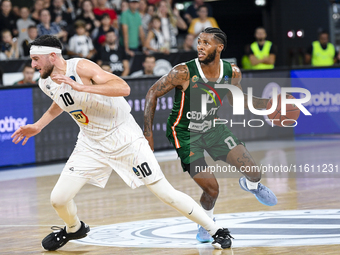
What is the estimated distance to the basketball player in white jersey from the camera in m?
5.56

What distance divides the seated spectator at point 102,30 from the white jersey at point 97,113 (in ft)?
27.2

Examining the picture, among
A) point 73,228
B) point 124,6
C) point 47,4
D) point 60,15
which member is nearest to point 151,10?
point 124,6

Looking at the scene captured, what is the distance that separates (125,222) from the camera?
7273 mm

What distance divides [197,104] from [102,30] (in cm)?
811

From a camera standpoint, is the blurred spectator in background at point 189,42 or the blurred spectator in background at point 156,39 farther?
the blurred spectator in background at point 189,42

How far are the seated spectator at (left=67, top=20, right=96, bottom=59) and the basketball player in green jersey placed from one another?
294 inches

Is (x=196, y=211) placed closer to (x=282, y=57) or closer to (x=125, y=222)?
(x=125, y=222)

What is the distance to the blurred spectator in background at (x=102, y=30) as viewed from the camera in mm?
13852

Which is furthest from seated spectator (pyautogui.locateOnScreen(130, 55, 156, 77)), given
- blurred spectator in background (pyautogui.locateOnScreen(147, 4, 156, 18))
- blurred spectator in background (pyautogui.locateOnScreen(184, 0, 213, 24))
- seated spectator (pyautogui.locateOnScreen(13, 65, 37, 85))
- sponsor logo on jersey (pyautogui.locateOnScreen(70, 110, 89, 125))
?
sponsor logo on jersey (pyautogui.locateOnScreen(70, 110, 89, 125))

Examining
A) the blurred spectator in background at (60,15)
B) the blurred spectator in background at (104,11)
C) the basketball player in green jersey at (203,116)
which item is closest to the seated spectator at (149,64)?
the blurred spectator in background at (104,11)

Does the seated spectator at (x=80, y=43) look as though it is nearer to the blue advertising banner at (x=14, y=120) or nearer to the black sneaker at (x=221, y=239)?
the blue advertising banner at (x=14, y=120)

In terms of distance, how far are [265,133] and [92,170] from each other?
33.7 feet

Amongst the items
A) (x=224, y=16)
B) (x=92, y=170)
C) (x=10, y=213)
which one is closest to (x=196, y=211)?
(x=92, y=170)

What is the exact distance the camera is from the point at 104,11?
1470 cm
